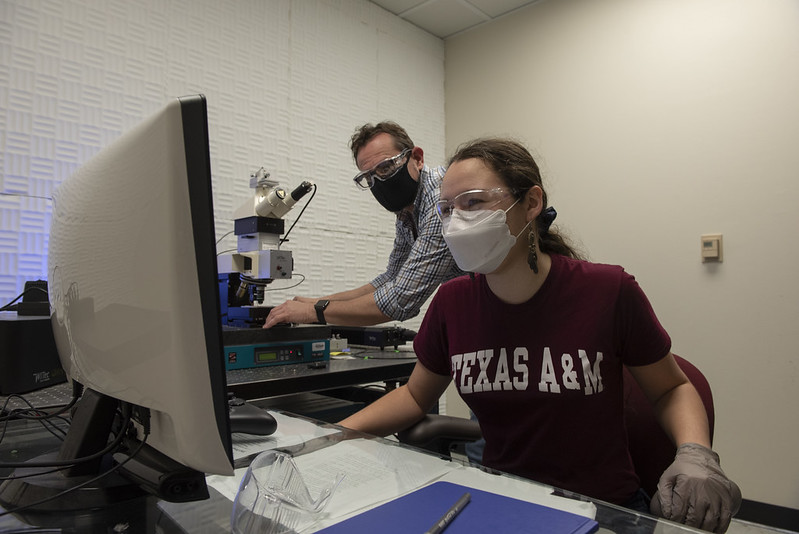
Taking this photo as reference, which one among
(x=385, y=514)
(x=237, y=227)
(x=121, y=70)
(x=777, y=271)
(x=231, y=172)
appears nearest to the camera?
(x=385, y=514)

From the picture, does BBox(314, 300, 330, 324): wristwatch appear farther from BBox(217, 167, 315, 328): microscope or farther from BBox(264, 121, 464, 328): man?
BBox(217, 167, 315, 328): microscope

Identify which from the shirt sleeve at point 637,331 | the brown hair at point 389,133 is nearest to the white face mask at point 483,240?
the shirt sleeve at point 637,331

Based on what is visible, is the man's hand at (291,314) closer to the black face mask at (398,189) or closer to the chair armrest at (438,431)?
the black face mask at (398,189)

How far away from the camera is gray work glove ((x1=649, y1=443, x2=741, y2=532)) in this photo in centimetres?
81

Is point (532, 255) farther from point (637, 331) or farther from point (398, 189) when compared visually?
point (398, 189)

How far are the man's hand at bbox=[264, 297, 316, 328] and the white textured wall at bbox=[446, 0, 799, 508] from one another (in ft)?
4.08

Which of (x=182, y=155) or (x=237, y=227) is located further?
(x=237, y=227)

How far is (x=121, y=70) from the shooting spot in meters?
2.44

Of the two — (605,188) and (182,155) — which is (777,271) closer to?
(605,188)

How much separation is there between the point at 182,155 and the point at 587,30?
3552 mm

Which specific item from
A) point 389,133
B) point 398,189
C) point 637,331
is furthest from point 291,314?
point 637,331

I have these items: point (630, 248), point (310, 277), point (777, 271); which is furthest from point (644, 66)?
point (310, 277)

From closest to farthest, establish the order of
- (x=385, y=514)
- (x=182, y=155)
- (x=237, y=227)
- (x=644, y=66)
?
(x=182, y=155), (x=385, y=514), (x=237, y=227), (x=644, y=66)

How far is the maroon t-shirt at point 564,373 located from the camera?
1062mm
